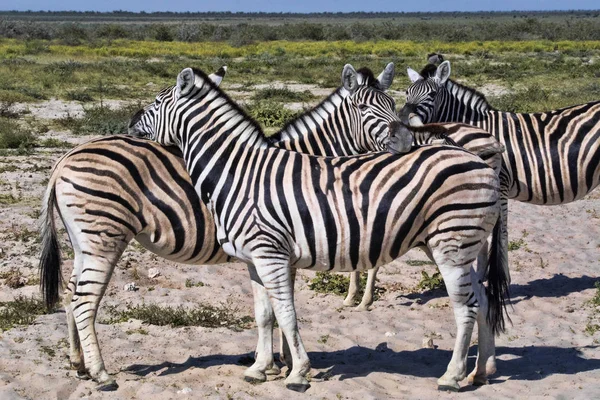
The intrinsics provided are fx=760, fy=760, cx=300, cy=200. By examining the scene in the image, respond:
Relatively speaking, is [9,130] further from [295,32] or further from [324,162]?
[295,32]

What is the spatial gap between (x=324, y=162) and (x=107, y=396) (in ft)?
7.10

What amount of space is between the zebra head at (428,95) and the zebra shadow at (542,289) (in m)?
1.76

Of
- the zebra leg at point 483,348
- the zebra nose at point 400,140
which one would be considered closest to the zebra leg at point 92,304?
the zebra nose at point 400,140

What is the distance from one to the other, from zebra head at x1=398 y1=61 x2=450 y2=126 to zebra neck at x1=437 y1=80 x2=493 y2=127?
0.18 feet

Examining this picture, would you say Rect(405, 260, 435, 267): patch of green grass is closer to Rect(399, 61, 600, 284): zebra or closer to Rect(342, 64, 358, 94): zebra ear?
Rect(399, 61, 600, 284): zebra

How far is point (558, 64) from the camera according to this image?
31.2 metres

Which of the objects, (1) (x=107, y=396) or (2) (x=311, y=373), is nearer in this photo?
(1) (x=107, y=396)

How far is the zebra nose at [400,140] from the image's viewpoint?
5.18 meters

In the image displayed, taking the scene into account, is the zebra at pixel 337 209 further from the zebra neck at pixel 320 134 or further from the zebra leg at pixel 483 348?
the zebra neck at pixel 320 134

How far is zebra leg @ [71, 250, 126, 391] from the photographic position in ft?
16.9

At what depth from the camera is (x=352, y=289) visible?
7.47 metres

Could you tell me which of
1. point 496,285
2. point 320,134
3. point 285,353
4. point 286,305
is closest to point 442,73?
point 320,134

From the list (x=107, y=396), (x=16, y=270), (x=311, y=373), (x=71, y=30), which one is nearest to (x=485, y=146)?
(x=311, y=373)

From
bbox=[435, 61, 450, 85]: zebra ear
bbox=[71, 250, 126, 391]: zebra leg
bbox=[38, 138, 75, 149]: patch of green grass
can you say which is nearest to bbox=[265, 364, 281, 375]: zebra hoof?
bbox=[71, 250, 126, 391]: zebra leg
